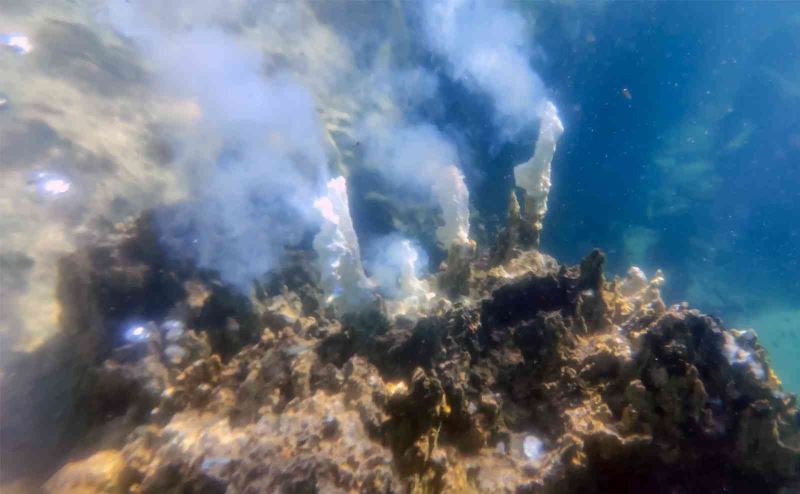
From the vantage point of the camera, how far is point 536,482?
10.5 ft

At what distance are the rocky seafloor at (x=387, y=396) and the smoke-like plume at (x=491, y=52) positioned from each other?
32.7 ft

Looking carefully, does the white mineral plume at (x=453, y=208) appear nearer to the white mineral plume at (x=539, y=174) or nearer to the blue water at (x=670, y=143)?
the white mineral plume at (x=539, y=174)

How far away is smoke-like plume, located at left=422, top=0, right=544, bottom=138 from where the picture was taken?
1356 centimetres

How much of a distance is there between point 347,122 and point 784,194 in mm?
18470

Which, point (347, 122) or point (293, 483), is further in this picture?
point (347, 122)

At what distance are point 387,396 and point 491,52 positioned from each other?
13627 millimetres

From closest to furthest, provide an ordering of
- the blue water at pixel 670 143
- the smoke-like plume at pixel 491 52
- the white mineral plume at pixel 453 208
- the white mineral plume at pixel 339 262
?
the white mineral plume at pixel 339 262 → the white mineral plume at pixel 453 208 → the smoke-like plume at pixel 491 52 → the blue water at pixel 670 143

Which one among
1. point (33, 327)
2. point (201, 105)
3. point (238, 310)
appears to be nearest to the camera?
point (33, 327)

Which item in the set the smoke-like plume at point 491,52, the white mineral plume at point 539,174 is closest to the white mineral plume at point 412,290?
the white mineral plume at point 539,174

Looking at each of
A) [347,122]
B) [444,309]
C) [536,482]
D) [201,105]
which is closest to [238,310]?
[444,309]

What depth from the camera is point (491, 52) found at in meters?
A: 14.4

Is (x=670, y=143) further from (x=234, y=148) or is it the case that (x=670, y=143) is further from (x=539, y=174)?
(x=234, y=148)

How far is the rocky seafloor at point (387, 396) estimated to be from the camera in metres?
2.87

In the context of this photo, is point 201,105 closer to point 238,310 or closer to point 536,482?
point 238,310
